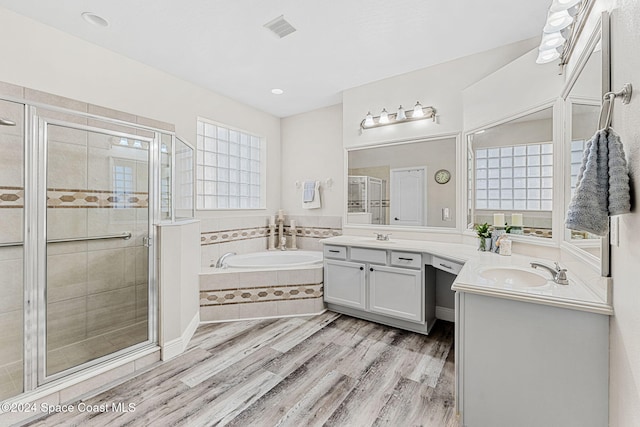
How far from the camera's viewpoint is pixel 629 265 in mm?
955

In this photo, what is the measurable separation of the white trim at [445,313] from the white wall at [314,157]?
172cm

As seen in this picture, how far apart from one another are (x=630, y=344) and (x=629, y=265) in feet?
0.86

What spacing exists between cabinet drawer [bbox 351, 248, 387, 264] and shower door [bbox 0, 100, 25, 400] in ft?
8.39

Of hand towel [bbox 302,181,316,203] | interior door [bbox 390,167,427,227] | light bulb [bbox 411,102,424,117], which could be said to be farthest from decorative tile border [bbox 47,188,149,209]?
light bulb [bbox 411,102,424,117]

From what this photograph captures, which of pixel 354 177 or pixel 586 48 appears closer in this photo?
pixel 586 48

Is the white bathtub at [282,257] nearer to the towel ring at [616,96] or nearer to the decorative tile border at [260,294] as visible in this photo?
the decorative tile border at [260,294]

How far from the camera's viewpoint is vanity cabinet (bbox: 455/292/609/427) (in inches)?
46.4

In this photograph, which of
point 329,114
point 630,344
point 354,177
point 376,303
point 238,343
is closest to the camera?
point 630,344

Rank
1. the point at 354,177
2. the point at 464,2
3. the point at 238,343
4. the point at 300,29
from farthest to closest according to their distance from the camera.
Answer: the point at 354,177 < the point at 238,343 < the point at 300,29 < the point at 464,2

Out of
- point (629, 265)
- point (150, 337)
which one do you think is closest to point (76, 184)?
point (150, 337)

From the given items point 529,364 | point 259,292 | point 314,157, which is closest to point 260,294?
point 259,292

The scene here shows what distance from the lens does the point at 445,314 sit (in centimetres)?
294

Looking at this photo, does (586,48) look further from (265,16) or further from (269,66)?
(269,66)

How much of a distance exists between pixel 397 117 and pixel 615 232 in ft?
8.00
